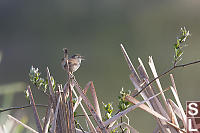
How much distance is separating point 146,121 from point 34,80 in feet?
4.04

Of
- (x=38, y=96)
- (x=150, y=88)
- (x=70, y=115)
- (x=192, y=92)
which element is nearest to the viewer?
(x=70, y=115)

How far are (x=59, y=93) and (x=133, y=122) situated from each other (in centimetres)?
126

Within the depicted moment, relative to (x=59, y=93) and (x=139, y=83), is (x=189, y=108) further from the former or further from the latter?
(x=59, y=93)

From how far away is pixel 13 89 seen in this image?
72cm

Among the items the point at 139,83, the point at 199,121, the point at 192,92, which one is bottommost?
the point at 199,121

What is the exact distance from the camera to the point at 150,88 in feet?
2.17

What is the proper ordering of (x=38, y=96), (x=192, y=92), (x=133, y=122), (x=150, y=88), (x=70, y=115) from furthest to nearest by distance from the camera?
(x=192, y=92) → (x=38, y=96) → (x=133, y=122) → (x=150, y=88) → (x=70, y=115)

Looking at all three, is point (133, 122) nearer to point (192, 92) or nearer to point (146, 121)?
point (146, 121)

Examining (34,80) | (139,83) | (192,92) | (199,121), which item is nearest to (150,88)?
(139,83)

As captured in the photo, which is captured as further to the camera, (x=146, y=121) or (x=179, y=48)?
(x=146, y=121)

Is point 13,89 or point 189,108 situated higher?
point 13,89

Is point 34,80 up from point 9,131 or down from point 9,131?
up

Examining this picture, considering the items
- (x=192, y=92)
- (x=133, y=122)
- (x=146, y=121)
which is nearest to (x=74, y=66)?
(x=133, y=122)

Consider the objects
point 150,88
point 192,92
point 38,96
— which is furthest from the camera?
point 192,92
